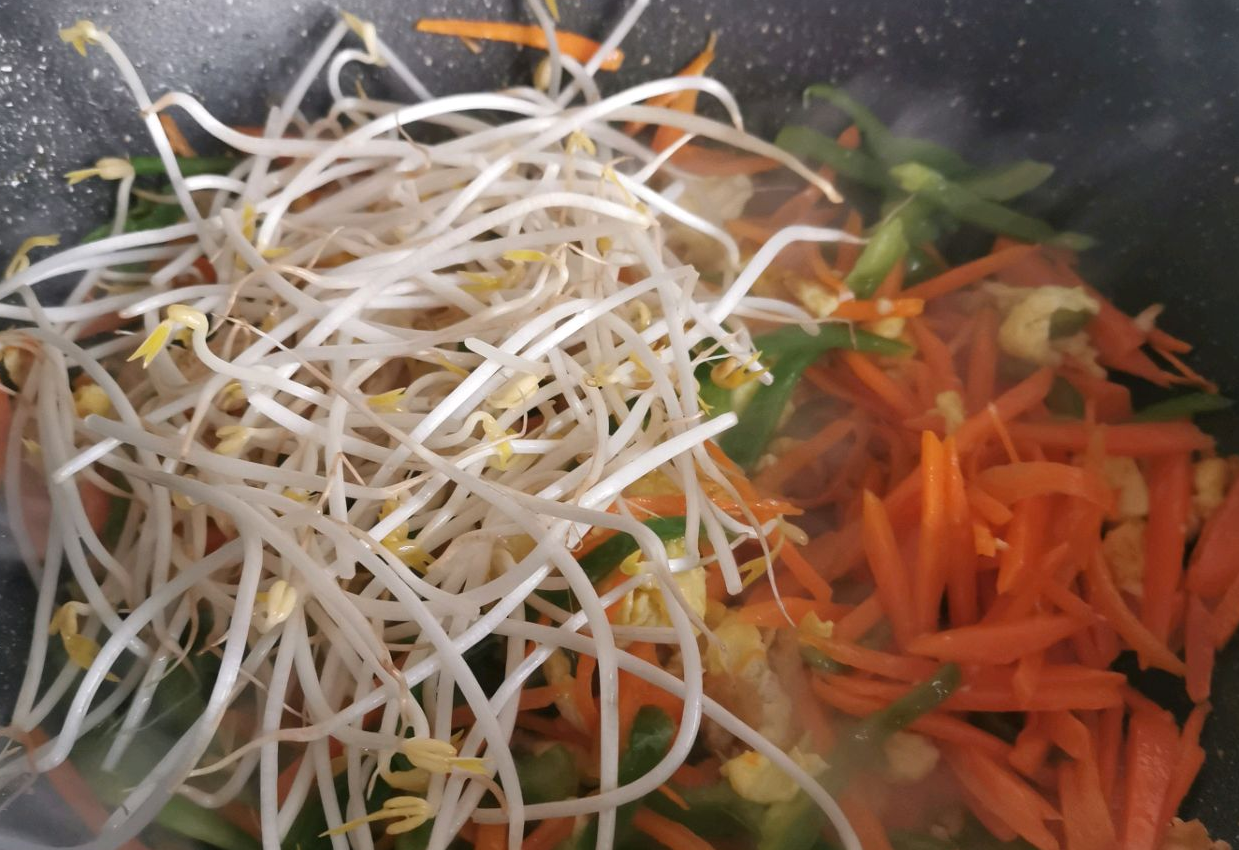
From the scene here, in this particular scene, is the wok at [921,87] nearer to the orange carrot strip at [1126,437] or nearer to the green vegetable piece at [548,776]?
the orange carrot strip at [1126,437]

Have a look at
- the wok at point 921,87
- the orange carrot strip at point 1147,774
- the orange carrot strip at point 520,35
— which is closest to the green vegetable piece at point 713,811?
the orange carrot strip at point 1147,774

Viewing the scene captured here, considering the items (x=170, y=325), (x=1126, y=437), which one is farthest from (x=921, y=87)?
(x=170, y=325)

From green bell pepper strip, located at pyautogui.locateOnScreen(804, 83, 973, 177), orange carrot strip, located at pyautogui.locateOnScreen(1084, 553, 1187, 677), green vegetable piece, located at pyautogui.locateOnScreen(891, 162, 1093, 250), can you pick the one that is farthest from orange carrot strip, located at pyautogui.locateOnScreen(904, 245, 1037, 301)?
orange carrot strip, located at pyautogui.locateOnScreen(1084, 553, 1187, 677)

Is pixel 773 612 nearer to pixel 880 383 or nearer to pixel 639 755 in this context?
pixel 639 755

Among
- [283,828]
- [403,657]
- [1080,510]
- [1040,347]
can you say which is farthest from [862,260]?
[283,828]

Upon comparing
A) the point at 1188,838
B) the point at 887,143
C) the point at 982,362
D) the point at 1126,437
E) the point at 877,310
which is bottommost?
the point at 1188,838

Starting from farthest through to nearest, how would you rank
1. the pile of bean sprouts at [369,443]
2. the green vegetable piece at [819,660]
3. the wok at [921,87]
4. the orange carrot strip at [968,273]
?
the orange carrot strip at [968,273] → the wok at [921,87] → the green vegetable piece at [819,660] → the pile of bean sprouts at [369,443]

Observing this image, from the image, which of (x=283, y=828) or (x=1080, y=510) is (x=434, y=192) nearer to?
(x=283, y=828)
